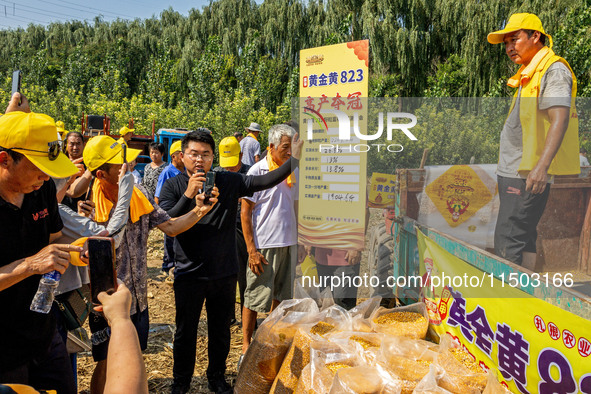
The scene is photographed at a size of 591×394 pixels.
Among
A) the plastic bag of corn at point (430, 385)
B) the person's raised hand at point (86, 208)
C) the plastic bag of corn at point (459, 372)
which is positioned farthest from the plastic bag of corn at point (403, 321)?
the person's raised hand at point (86, 208)

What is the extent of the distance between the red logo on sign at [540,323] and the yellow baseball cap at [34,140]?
1.98 meters

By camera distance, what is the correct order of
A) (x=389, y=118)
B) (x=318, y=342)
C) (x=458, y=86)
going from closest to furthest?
1. (x=318, y=342)
2. (x=389, y=118)
3. (x=458, y=86)

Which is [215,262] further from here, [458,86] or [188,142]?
[458,86]

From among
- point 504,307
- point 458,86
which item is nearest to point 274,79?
point 458,86

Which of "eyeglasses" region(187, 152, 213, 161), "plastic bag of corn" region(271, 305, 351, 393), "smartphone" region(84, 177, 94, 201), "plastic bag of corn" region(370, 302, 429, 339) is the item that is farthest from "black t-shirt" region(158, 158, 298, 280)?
"plastic bag of corn" region(370, 302, 429, 339)

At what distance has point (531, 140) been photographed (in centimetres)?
254

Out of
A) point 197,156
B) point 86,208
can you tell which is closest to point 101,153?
point 86,208

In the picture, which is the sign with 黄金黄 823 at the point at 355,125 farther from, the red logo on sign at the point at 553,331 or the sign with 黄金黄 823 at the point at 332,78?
the red logo on sign at the point at 553,331

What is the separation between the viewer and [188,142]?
2830mm

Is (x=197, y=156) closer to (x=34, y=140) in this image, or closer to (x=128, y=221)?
(x=128, y=221)

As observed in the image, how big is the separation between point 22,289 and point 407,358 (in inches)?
68.3

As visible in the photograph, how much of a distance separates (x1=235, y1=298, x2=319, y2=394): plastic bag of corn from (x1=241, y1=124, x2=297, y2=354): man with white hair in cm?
93

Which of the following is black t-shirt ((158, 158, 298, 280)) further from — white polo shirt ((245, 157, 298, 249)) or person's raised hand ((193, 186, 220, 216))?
white polo shirt ((245, 157, 298, 249))

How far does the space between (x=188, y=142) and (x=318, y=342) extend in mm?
1488
